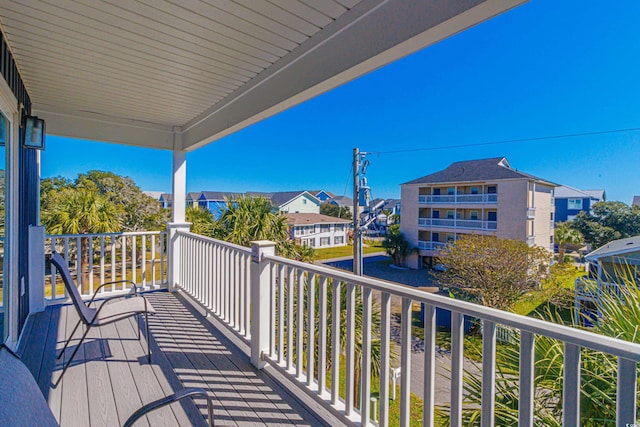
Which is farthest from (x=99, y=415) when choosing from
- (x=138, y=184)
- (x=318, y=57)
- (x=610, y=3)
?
(x=138, y=184)

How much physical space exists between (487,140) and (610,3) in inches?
242

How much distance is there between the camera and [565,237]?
4.53m

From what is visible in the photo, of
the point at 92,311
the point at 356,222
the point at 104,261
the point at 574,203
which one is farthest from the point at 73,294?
the point at 574,203

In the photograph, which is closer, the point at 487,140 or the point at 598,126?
the point at 598,126

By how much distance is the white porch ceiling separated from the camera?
6.20ft

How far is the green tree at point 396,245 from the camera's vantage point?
22.2ft

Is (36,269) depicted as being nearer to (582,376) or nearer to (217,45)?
(217,45)

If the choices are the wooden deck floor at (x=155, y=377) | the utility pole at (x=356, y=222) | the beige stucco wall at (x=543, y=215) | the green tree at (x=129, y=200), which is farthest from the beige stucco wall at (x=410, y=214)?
the green tree at (x=129, y=200)

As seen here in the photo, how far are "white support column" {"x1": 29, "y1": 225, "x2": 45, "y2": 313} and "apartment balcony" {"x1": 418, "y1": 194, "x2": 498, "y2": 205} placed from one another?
5.60 metres

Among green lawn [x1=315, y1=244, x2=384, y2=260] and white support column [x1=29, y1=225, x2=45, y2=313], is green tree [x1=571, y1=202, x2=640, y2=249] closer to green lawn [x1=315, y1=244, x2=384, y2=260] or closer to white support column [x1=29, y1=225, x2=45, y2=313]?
green lawn [x1=315, y1=244, x2=384, y2=260]

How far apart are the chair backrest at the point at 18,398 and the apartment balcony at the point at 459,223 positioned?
18.7 feet

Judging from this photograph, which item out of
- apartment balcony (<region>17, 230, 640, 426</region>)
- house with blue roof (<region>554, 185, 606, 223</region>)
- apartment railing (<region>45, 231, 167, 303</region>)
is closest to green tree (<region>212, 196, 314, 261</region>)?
apartment railing (<region>45, 231, 167, 303</region>)

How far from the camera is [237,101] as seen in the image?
350 centimetres

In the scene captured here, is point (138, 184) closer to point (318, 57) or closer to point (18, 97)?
point (18, 97)
